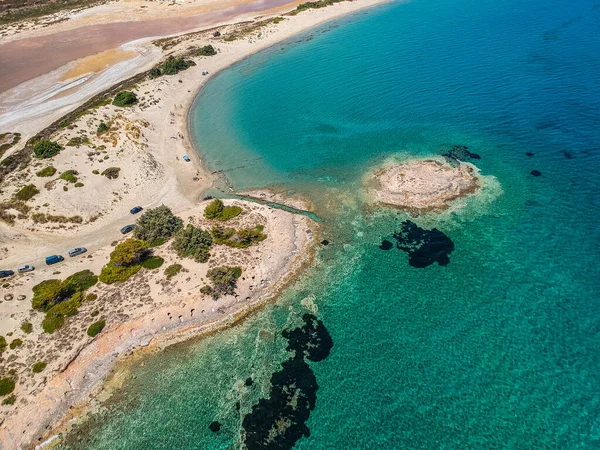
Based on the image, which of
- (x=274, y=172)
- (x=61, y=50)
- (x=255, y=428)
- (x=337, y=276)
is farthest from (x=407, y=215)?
(x=61, y=50)

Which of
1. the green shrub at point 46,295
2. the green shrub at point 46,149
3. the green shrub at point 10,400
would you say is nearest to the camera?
the green shrub at point 10,400

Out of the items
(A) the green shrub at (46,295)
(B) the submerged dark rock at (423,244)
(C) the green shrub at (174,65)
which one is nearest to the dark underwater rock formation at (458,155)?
(B) the submerged dark rock at (423,244)

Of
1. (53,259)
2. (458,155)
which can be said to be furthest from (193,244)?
(458,155)

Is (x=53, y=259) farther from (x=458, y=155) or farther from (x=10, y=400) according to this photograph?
(x=458, y=155)

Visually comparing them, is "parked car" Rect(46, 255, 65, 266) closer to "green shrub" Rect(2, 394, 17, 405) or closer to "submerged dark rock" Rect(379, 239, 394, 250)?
"green shrub" Rect(2, 394, 17, 405)

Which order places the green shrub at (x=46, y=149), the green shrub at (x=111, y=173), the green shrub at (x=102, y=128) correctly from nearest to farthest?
the green shrub at (x=111, y=173) < the green shrub at (x=46, y=149) < the green shrub at (x=102, y=128)

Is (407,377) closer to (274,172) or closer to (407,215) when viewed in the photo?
(407,215)

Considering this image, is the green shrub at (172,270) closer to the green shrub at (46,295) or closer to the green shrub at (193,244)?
the green shrub at (193,244)
